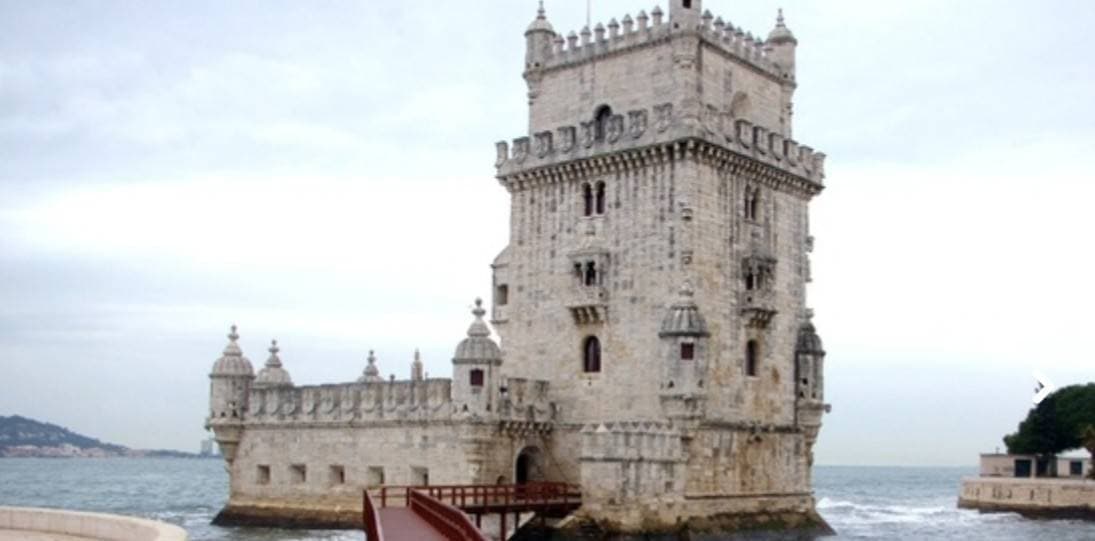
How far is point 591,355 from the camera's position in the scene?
48406mm

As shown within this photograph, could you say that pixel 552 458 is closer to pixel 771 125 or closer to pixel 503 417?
pixel 503 417

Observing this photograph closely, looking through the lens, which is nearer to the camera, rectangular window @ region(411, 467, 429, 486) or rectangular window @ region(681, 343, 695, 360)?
rectangular window @ region(681, 343, 695, 360)

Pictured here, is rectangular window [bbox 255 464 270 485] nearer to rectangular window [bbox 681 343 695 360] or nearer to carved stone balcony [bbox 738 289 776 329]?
rectangular window [bbox 681 343 695 360]

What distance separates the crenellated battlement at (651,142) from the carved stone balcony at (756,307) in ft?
15.1

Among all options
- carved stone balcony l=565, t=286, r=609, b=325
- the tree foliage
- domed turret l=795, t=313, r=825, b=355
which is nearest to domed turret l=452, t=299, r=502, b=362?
carved stone balcony l=565, t=286, r=609, b=325

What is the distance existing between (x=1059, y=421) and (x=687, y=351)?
188 feet

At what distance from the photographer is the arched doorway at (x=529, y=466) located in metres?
48.6

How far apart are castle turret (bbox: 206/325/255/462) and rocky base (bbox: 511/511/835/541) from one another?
16.2 meters

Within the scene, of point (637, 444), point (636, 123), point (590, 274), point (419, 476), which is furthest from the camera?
point (419, 476)

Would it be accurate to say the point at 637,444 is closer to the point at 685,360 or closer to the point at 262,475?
the point at 685,360

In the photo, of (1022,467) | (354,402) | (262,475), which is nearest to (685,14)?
(354,402)

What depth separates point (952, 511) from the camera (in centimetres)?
8738

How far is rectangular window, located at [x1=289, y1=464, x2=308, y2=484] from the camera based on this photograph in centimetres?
5369

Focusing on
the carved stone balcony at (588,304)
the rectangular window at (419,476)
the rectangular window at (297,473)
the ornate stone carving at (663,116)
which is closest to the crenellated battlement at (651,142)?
the ornate stone carving at (663,116)
